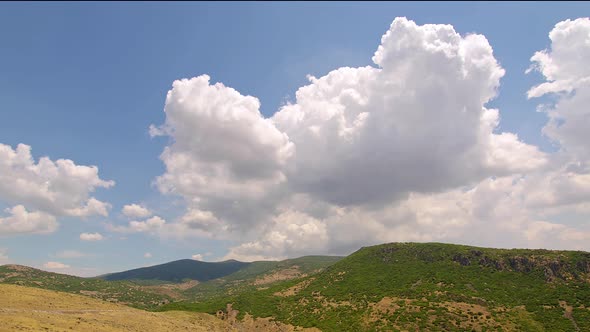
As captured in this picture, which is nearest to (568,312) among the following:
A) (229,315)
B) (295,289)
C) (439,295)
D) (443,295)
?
(443,295)

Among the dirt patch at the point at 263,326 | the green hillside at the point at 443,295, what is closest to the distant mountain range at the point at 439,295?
the green hillside at the point at 443,295

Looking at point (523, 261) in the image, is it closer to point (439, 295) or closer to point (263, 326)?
point (439, 295)

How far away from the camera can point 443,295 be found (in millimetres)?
91188

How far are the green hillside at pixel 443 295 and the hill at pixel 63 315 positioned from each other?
28.5 m

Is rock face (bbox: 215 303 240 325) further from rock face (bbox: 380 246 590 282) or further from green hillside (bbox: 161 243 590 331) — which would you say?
rock face (bbox: 380 246 590 282)

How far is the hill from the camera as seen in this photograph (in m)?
45.8

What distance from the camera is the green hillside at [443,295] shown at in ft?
255

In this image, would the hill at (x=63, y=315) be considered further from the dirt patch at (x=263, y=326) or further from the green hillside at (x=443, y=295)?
the green hillside at (x=443, y=295)

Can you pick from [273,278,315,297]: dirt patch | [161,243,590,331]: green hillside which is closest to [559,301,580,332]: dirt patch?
[161,243,590,331]: green hillside

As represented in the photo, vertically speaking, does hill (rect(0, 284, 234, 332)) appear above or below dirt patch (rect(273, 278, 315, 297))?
above

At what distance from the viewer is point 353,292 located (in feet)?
340

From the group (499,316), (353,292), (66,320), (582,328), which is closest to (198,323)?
(66,320)

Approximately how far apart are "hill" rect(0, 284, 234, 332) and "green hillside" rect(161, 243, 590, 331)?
28.5m

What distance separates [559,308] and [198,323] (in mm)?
83439
